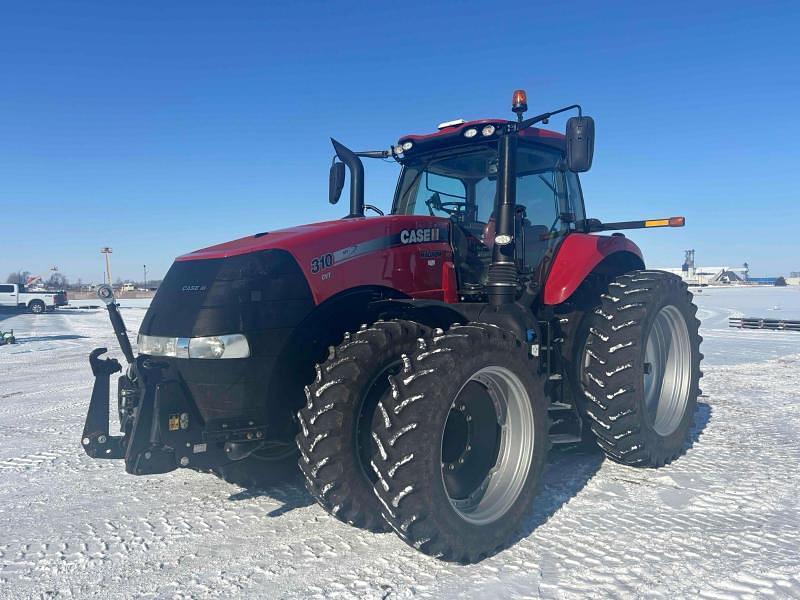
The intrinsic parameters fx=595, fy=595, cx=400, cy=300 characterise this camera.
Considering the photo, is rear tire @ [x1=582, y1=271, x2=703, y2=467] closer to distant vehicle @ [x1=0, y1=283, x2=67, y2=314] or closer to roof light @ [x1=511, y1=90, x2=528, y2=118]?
roof light @ [x1=511, y1=90, x2=528, y2=118]

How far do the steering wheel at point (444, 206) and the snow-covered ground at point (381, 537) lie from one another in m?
2.04

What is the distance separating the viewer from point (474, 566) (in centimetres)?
287

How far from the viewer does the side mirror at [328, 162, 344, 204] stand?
4.82m

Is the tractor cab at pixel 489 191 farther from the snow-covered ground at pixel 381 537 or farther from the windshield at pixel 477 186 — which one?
the snow-covered ground at pixel 381 537

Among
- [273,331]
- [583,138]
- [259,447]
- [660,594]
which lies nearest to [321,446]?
[259,447]

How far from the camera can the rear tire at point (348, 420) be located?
2.94m

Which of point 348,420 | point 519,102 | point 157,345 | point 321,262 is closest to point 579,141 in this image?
point 519,102

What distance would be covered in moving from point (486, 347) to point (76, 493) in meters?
2.88

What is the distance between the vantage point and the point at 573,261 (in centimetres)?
431

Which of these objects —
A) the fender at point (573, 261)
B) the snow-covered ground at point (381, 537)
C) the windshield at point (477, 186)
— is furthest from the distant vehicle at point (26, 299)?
the fender at point (573, 261)

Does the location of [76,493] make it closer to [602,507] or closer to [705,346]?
[602,507]

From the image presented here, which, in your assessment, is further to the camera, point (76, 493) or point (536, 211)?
point (536, 211)

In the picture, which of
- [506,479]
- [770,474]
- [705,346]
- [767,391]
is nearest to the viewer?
[506,479]

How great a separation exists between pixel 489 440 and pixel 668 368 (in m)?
2.42
